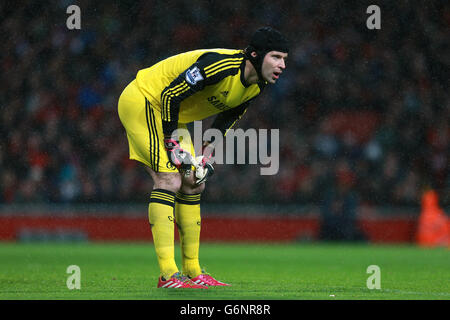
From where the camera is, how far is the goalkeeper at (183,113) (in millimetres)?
5623

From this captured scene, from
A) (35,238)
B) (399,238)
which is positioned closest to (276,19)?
(399,238)

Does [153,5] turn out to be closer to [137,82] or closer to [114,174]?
[114,174]

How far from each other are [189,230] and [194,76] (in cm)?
122

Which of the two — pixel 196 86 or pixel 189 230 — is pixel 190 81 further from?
pixel 189 230

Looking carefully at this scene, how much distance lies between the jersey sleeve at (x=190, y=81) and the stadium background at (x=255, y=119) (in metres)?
9.19

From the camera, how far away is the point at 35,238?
14.4 m

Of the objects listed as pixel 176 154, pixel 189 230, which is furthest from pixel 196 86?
pixel 189 230

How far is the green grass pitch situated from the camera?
529 cm

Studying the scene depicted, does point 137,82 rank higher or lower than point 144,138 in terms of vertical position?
higher

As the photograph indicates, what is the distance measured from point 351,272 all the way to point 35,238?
813 centimetres

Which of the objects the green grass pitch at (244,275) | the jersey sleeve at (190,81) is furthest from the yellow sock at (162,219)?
the jersey sleeve at (190,81)

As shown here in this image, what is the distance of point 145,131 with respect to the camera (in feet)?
19.2

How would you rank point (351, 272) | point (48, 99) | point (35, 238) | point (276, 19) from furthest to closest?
point (276, 19)
point (48, 99)
point (35, 238)
point (351, 272)

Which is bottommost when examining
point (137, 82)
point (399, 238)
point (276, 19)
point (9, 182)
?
point (399, 238)
